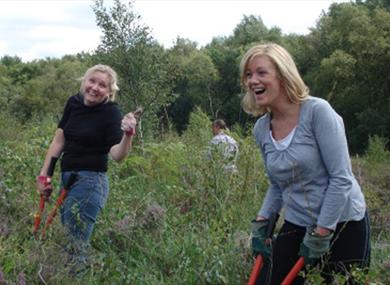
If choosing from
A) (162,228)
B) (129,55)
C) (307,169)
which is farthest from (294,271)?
(129,55)

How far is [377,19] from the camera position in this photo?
3519cm

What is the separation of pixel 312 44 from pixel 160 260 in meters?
40.2

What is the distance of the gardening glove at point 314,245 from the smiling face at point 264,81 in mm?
590

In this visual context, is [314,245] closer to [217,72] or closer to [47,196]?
[47,196]

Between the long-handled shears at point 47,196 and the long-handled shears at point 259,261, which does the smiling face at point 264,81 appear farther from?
the long-handled shears at point 47,196

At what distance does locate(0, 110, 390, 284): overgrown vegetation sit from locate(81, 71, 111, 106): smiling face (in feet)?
2.60

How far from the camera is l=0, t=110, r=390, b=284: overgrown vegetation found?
3.46 m

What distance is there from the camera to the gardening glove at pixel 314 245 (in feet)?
8.77

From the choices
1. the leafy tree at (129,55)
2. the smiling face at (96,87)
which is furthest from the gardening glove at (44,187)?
the leafy tree at (129,55)

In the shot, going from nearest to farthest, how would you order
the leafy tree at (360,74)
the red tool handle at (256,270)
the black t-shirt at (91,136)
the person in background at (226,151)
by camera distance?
the red tool handle at (256,270), the black t-shirt at (91,136), the person in background at (226,151), the leafy tree at (360,74)

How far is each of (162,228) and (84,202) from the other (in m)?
0.58

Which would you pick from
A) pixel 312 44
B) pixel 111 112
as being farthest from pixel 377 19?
pixel 111 112

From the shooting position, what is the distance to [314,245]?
2.68 meters

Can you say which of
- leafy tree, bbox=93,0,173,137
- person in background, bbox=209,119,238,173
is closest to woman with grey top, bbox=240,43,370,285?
person in background, bbox=209,119,238,173
